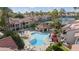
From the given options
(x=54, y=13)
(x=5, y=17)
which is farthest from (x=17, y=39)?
(x=54, y=13)

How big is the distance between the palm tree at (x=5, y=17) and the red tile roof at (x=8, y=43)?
74 mm

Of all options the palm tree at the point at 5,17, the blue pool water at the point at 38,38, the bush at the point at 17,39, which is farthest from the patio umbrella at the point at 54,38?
the palm tree at the point at 5,17

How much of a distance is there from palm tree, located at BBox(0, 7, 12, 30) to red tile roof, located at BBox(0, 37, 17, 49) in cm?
7

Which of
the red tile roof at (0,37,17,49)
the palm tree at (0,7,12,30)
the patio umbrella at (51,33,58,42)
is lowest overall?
the red tile roof at (0,37,17,49)

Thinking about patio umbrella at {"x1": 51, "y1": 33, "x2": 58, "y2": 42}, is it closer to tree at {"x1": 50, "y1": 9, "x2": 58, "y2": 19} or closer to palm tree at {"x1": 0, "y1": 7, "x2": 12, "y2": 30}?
tree at {"x1": 50, "y1": 9, "x2": 58, "y2": 19}

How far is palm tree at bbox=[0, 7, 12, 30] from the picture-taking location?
3.39 meters

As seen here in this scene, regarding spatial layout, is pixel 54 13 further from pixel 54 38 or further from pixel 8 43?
pixel 8 43

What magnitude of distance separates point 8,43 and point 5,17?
0.57 ft

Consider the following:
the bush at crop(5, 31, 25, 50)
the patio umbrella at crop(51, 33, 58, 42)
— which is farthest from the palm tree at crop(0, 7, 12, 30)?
the patio umbrella at crop(51, 33, 58, 42)

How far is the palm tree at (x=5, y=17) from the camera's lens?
11.1 ft

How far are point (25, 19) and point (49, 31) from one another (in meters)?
0.18

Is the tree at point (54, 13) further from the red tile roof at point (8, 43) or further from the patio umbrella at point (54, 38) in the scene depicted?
the red tile roof at point (8, 43)
